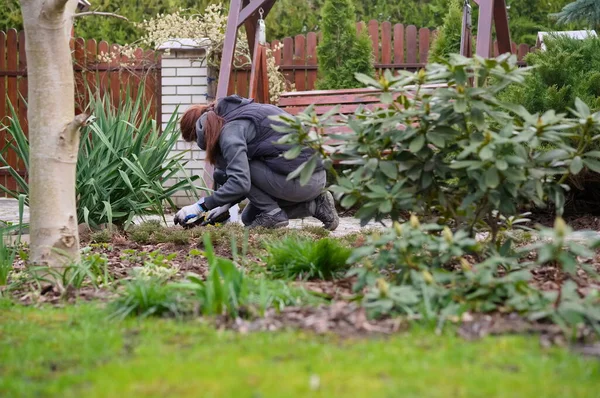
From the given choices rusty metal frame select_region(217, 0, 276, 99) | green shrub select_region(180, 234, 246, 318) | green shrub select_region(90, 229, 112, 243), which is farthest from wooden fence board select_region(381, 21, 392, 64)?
green shrub select_region(180, 234, 246, 318)

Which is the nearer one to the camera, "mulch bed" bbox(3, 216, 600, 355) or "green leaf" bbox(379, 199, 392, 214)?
"mulch bed" bbox(3, 216, 600, 355)

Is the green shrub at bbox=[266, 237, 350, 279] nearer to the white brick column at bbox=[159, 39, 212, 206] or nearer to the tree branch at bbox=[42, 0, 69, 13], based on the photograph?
the tree branch at bbox=[42, 0, 69, 13]

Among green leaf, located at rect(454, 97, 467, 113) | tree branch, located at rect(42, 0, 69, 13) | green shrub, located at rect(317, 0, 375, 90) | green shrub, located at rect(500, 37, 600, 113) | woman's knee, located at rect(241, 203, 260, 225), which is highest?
green shrub, located at rect(317, 0, 375, 90)

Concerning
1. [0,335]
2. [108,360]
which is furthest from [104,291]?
[108,360]

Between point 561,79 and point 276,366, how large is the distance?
202 inches

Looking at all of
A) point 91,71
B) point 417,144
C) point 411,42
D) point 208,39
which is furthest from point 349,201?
point 91,71

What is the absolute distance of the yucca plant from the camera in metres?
5.38

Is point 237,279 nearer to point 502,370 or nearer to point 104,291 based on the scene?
point 104,291

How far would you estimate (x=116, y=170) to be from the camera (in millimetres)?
5535

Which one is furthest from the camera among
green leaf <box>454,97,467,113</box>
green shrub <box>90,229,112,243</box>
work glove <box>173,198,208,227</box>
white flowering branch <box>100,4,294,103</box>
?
white flowering branch <box>100,4,294,103</box>

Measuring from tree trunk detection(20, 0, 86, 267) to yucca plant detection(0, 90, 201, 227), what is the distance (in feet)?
4.76

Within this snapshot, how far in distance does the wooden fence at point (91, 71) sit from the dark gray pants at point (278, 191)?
4352 millimetres

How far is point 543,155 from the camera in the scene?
11.3ft

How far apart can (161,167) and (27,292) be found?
221 cm
